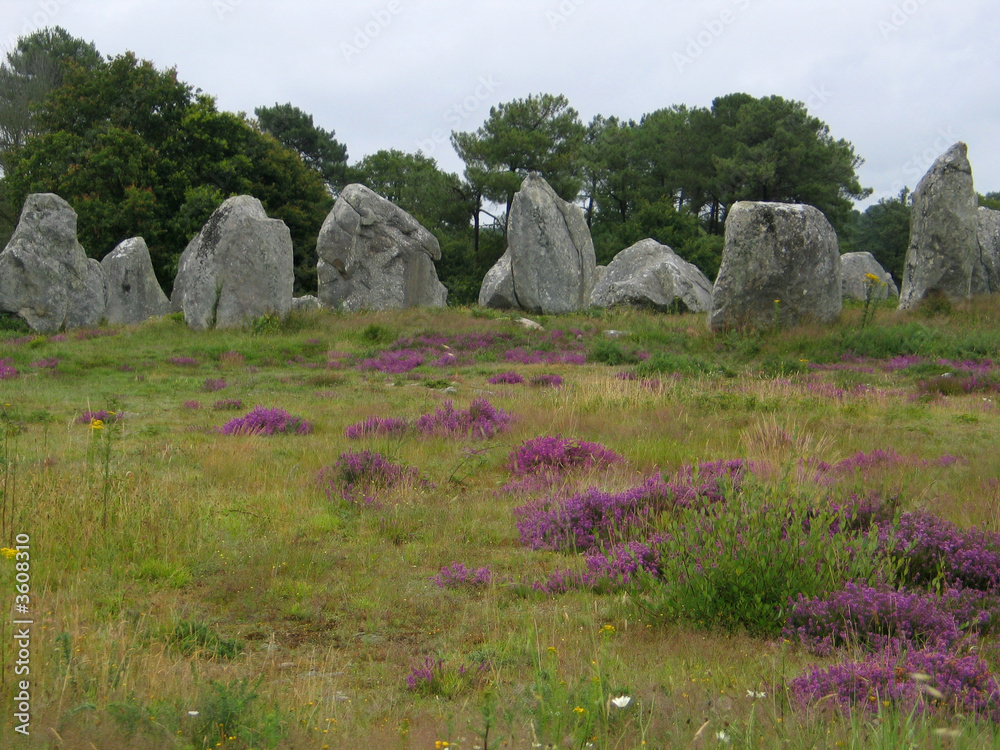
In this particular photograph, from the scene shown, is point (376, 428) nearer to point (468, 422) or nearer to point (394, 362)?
point (468, 422)

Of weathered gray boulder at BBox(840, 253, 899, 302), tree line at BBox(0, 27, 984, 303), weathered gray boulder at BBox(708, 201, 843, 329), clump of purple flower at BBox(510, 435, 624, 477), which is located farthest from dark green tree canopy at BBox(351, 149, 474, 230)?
clump of purple flower at BBox(510, 435, 624, 477)

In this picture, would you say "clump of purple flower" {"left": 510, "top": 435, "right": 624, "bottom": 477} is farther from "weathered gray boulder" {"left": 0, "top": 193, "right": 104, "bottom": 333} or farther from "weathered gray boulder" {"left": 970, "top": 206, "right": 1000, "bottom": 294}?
"weathered gray boulder" {"left": 970, "top": 206, "right": 1000, "bottom": 294}

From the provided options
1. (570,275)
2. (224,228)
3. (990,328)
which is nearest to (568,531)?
(990,328)

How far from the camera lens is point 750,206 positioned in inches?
758

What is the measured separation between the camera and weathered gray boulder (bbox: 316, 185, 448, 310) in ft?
96.6

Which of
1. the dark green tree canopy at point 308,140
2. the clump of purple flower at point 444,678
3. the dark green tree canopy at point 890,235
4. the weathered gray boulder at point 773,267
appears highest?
the dark green tree canopy at point 308,140

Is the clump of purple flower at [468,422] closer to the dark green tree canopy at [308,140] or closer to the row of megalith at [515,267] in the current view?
the row of megalith at [515,267]

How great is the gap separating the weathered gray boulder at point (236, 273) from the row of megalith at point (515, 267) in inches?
1.4

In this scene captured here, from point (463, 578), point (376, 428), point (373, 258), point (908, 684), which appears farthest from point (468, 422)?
point (373, 258)

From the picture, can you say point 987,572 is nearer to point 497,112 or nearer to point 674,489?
point 674,489

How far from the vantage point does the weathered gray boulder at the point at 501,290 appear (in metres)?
29.8

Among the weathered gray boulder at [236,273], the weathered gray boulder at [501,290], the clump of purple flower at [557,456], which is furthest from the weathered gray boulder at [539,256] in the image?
the clump of purple flower at [557,456]

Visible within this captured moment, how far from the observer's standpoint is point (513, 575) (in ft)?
18.3

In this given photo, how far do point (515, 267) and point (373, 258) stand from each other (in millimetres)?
5029
